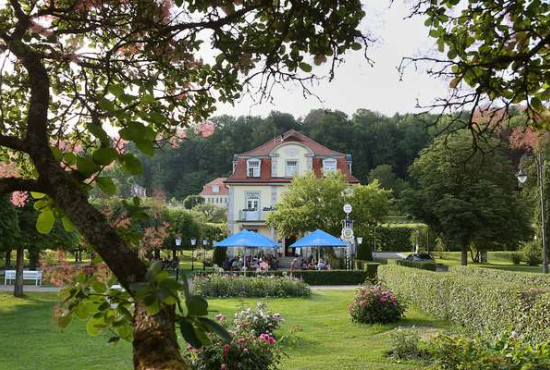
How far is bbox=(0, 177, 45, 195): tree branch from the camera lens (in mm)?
1309

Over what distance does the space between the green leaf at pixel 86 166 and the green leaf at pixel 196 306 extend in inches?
19.2

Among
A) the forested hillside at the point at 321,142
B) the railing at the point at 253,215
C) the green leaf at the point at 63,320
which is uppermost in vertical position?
the forested hillside at the point at 321,142

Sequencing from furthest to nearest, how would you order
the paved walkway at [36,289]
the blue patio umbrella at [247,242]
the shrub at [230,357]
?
the blue patio umbrella at [247,242]
the paved walkway at [36,289]
the shrub at [230,357]

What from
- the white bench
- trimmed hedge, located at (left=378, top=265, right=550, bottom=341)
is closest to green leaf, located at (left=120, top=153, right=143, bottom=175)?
trimmed hedge, located at (left=378, top=265, right=550, bottom=341)

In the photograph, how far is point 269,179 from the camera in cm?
3994

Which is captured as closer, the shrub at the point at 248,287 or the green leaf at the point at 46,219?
the green leaf at the point at 46,219

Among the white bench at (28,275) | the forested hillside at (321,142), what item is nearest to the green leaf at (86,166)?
the white bench at (28,275)

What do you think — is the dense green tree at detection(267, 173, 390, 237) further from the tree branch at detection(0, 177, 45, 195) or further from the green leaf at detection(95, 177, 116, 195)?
the tree branch at detection(0, 177, 45, 195)

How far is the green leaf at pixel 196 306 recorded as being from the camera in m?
1.00

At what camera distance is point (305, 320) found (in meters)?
13.1

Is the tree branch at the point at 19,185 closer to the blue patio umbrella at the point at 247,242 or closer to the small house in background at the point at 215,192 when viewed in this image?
the blue patio umbrella at the point at 247,242

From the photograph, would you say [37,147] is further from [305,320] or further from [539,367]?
[305,320]

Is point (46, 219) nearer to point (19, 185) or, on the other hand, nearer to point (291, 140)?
point (19, 185)

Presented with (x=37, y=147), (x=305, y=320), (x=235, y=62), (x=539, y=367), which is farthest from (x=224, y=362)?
(x=305, y=320)
